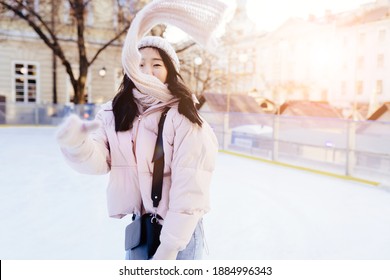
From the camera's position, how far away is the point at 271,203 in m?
4.79

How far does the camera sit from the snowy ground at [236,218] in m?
3.12

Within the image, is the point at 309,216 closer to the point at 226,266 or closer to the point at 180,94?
the point at 226,266

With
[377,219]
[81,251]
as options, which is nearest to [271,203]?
[377,219]

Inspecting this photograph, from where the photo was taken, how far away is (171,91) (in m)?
1.42

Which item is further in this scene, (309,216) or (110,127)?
(309,216)

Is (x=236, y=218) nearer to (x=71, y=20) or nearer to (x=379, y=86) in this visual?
(x=71, y=20)

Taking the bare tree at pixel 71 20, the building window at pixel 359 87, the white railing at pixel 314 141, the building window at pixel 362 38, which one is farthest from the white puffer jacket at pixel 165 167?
the building window at pixel 362 38

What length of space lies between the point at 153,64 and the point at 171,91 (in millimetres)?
131

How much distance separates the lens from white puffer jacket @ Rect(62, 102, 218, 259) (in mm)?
1337

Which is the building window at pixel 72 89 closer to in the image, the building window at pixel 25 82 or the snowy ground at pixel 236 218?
the building window at pixel 25 82

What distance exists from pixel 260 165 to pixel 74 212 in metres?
4.55

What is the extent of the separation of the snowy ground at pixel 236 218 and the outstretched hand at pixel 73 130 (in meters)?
1.93

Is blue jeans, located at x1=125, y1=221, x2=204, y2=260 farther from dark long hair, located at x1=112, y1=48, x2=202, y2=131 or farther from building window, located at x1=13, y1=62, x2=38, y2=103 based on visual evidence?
building window, located at x1=13, y1=62, x2=38, y2=103

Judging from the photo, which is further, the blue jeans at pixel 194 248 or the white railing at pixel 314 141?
the white railing at pixel 314 141
